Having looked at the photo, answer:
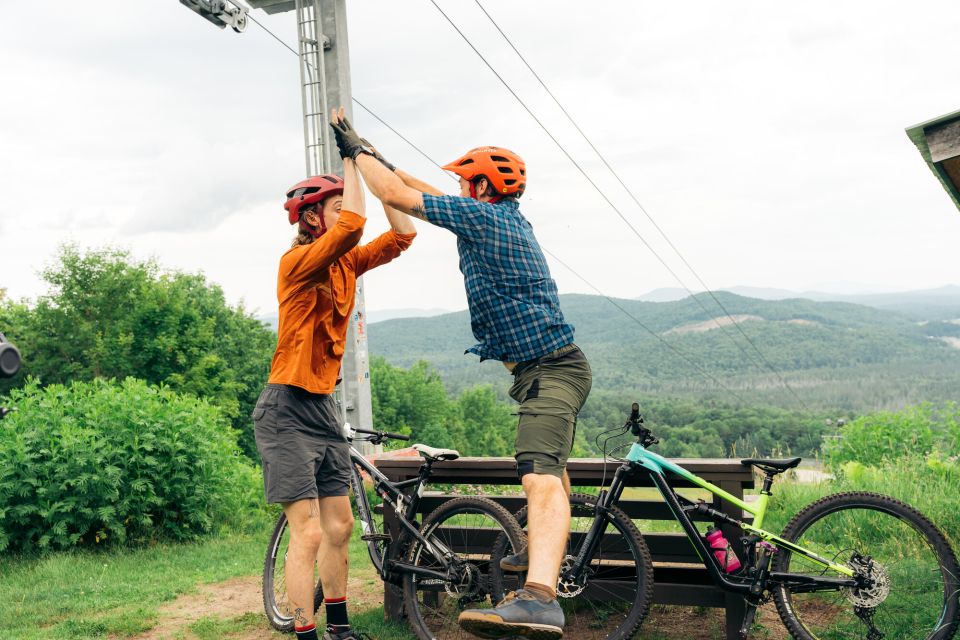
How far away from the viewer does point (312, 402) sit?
3.51 meters

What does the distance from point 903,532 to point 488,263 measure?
3.05m

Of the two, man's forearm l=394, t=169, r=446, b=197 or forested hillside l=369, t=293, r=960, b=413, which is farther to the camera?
forested hillside l=369, t=293, r=960, b=413

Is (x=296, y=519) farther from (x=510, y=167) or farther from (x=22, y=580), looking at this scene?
(x=22, y=580)

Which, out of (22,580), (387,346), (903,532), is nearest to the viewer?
(903,532)

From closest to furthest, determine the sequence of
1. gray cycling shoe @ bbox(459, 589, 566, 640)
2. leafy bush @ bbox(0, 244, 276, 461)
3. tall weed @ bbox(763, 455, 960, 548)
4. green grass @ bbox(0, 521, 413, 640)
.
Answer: gray cycling shoe @ bbox(459, 589, 566, 640) → green grass @ bbox(0, 521, 413, 640) → tall weed @ bbox(763, 455, 960, 548) → leafy bush @ bbox(0, 244, 276, 461)

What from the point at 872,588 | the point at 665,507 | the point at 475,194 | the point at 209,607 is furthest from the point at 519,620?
the point at 209,607

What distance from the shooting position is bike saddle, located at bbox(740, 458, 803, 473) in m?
3.39

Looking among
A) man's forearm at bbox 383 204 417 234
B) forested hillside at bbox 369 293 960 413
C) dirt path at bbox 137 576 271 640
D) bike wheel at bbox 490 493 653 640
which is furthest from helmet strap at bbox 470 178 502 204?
forested hillside at bbox 369 293 960 413

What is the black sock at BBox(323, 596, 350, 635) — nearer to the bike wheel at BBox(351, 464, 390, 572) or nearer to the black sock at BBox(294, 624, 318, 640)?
the black sock at BBox(294, 624, 318, 640)

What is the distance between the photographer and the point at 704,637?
3863 millimetres

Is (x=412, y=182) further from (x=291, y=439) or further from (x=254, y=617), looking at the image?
(x=254, y=617)

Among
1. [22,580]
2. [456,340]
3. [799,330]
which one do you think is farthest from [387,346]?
[22,580]

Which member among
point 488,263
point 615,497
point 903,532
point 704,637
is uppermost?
point 488,263

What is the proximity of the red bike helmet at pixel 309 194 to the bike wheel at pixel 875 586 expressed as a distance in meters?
2.78
